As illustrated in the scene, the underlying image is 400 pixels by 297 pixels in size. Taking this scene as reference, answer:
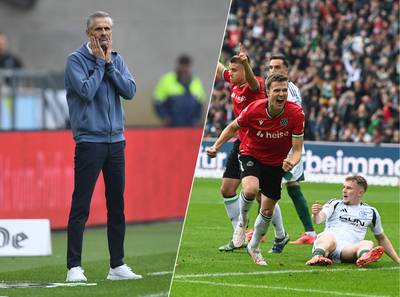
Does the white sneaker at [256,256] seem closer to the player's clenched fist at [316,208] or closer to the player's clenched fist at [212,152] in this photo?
the player's clenched fist at [316,208]

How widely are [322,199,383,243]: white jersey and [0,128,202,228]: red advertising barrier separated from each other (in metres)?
5.90

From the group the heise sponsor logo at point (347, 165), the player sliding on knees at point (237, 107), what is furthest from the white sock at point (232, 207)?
the heise sponsor logo at point (347, 165)

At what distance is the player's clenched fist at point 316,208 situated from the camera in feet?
20.0

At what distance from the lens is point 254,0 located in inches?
284

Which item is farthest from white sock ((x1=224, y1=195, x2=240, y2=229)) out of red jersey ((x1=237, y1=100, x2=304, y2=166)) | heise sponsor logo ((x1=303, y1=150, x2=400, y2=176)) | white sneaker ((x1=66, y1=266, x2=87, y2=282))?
white sneaker ((x1=66, y1=266, x2=87, y2=282))

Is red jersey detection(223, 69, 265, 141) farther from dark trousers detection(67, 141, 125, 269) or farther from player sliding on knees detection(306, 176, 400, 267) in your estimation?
dark trousers detection(67, 141, 125, 269)

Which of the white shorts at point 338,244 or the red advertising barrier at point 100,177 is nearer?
the white shorts at point 338,244

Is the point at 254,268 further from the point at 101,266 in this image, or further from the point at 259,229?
the point at 101,266

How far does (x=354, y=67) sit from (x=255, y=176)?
6.19 metres

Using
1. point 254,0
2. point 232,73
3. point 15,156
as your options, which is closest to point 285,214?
point 232,73

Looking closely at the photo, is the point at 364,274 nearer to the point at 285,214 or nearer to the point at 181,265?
the point at 285,214

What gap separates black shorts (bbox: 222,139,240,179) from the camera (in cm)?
625

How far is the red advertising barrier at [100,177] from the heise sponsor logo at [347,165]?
4.18m

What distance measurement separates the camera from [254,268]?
6.06 metres
